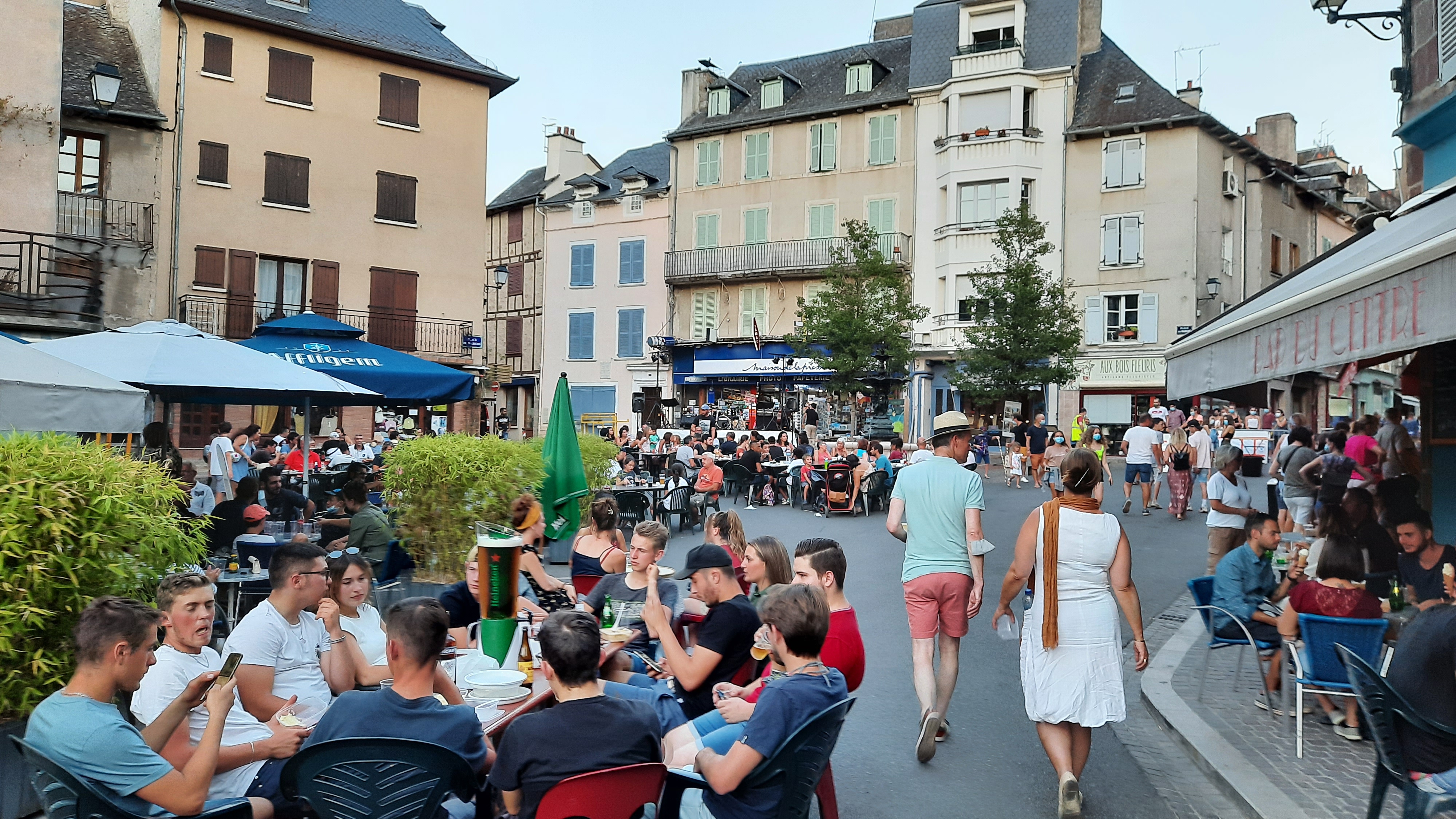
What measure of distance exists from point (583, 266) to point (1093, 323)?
21.1 m

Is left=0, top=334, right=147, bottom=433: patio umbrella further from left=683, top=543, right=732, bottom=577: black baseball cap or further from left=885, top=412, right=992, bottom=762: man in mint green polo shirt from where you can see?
left=885, top=412, right=992, bottom=762: man in mint green polo shirt

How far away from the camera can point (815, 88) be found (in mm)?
40688

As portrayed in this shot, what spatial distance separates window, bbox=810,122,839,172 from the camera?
128 feet

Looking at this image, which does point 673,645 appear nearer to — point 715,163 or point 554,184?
point 715,163

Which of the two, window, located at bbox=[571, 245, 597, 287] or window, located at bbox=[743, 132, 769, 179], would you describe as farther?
window, located at bbox=[571, 245, 597, 287]

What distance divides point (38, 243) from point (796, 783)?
58.1 ft

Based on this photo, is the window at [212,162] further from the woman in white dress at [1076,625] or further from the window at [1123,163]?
the window at [1123,163]

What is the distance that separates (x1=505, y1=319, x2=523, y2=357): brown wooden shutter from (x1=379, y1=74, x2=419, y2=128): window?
1932cm

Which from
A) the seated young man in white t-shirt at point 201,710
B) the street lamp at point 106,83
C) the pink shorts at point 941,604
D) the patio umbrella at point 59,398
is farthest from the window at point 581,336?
the seated young man in white t-shirt at point 201,710

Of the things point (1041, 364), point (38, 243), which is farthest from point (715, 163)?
point (38, 243)

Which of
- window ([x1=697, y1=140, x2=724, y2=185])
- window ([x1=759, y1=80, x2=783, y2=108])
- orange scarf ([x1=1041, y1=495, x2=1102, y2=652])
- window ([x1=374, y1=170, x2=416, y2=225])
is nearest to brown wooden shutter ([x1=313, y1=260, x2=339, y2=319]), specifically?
window ([x1=374, y1=170, x2=416, y2=225])

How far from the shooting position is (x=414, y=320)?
29.3 metres

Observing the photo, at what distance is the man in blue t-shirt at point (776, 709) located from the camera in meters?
3.52

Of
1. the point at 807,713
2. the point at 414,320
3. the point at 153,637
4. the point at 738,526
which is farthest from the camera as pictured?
the point at 414,320
